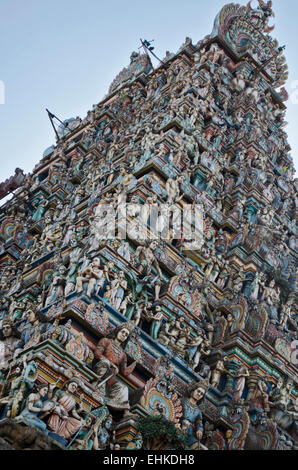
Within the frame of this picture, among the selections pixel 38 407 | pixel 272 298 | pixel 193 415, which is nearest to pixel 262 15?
pixel 272 298

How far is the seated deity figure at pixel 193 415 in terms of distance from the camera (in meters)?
15.5

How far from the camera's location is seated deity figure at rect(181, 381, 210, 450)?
1548 centimetres

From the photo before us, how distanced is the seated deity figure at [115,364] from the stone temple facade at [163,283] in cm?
3

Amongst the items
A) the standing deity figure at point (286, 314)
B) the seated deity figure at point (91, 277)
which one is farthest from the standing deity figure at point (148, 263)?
the standing deity figure at point (286, 314)

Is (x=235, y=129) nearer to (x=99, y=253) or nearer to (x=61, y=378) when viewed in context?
(x=99, y=253)

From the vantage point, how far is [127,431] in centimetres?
1420

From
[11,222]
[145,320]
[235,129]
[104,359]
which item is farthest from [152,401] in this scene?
[235,129]

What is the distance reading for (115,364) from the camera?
50.9 ft

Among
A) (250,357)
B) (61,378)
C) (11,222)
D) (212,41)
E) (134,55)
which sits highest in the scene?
(134,55)

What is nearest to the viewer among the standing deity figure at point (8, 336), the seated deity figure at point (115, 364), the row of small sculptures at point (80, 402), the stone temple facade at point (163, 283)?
the row of small sculptures at point (80, 402)

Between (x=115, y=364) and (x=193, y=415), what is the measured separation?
6.06ft

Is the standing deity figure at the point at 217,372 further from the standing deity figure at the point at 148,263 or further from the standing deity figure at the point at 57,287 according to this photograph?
the standing deity figure at the point at 57,287

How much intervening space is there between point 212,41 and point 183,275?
14816 mm

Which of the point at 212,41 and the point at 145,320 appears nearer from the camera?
the point at 145,320
